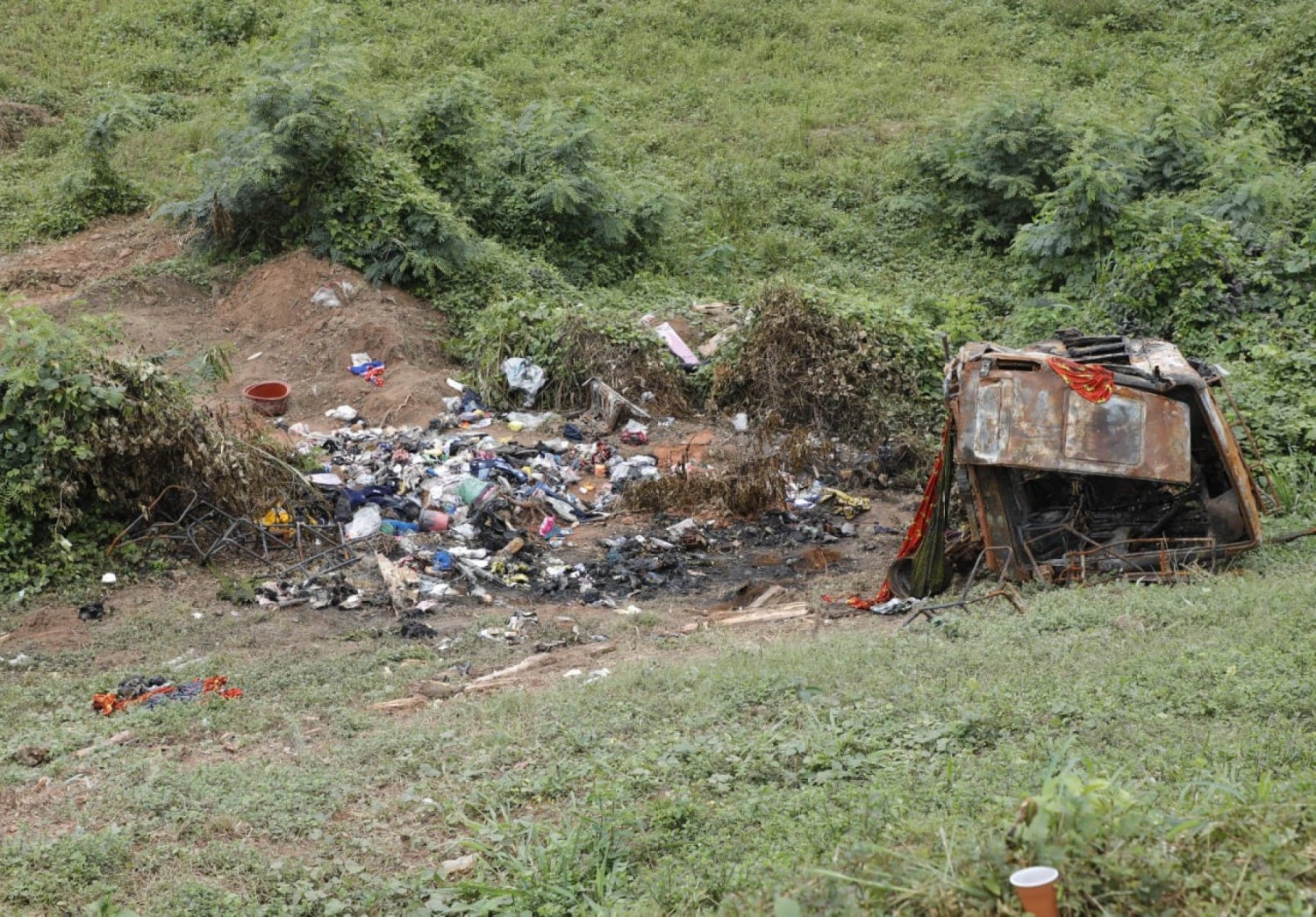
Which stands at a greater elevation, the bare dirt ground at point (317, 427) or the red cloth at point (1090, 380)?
the red cloth at point (1090, 380)

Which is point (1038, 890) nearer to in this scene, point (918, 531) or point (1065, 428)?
point (1065, 428)

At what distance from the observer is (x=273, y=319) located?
14.1 m

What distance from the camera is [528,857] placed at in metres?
4.18

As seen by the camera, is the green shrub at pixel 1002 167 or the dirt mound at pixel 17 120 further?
the dirt mound at pixel 17 120

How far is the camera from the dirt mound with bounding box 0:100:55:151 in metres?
18.5

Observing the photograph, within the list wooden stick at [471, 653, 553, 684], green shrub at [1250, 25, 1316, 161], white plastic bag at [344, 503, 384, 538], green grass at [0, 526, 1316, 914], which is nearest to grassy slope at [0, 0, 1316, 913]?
green grass at [0, 526, 1316, 914]

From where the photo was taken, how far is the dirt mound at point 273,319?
12.7 m

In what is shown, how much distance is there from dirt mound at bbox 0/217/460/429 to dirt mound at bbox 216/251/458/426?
0.01m

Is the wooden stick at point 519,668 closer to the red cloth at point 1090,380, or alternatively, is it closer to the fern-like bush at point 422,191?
the red cloth at point 1090,380

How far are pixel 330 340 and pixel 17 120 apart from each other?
8838 mm

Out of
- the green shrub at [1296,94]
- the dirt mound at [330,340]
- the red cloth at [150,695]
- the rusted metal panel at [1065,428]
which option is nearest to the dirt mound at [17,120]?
the dirt mound at [330,340]

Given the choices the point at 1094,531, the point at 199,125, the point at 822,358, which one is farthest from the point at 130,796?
the point at 199,125

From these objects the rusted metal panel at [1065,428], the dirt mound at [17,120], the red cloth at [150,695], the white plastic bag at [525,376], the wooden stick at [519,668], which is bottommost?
the wooden stick at [519,668]

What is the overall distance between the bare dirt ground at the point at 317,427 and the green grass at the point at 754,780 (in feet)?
2.59
